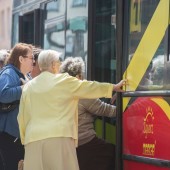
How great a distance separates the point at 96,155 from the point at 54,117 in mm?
890

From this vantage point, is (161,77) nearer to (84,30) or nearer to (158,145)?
(158,145)

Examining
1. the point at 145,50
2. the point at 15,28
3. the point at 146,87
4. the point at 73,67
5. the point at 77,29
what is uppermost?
the point at 15,28

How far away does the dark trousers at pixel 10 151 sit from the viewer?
5.96 m

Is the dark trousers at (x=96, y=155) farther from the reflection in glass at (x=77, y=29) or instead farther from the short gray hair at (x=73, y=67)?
the reflection in glass at (x=77, y=29)

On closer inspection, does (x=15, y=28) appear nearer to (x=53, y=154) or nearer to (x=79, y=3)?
(x=79, y=3)

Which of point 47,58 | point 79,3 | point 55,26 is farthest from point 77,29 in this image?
point 47,58

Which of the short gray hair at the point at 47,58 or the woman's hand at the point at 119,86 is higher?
the short gray hair at the point at 47,58

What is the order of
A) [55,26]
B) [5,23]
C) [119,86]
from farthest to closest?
[5,23] < [55,26] < [119,86]

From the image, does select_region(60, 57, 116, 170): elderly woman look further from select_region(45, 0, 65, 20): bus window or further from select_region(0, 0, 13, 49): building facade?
select_region(0, 0, 13, 49): building facade

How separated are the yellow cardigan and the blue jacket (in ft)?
1.95

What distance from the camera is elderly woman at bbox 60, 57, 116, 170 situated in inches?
224

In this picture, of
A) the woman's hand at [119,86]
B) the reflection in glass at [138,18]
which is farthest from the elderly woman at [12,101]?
the reflection in glass at [138,18]

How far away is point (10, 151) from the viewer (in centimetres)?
600

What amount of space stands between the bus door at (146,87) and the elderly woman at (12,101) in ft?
3.23
